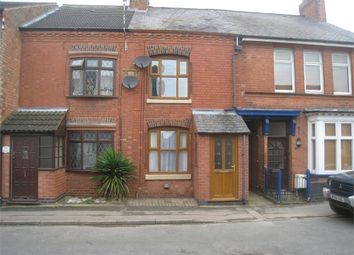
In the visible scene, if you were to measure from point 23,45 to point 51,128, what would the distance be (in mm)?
3893

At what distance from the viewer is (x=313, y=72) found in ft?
46.6

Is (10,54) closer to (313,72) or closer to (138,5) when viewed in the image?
(138,5)

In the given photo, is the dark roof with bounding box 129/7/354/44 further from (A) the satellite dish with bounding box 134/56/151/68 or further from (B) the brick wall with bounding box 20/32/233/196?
(A) the satellite dish with bounding box 134/56/151/68

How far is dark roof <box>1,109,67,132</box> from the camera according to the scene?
1137 centimetres

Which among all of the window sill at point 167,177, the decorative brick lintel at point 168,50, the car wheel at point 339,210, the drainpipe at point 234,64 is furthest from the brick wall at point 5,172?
the car wheel at point 339,210

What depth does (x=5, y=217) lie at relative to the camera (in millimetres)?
9617

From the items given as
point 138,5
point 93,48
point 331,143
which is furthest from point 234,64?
point 138,5

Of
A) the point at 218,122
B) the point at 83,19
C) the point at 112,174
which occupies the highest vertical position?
the point at 83,19

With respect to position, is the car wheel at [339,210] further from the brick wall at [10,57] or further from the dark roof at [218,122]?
the brick wall at [10,57]

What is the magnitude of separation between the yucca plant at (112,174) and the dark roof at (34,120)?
2.05 metres

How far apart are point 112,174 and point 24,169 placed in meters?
3.07

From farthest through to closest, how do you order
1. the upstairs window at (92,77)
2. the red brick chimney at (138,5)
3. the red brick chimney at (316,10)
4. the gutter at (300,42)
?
the red brick chimney at (316,10)
the red brick chimney at (138,5)
the gutter at (300,42)
the upstairs window at (92,77)

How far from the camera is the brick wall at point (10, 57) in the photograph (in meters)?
11.4

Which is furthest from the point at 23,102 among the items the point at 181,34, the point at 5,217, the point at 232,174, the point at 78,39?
the point at 232,174
